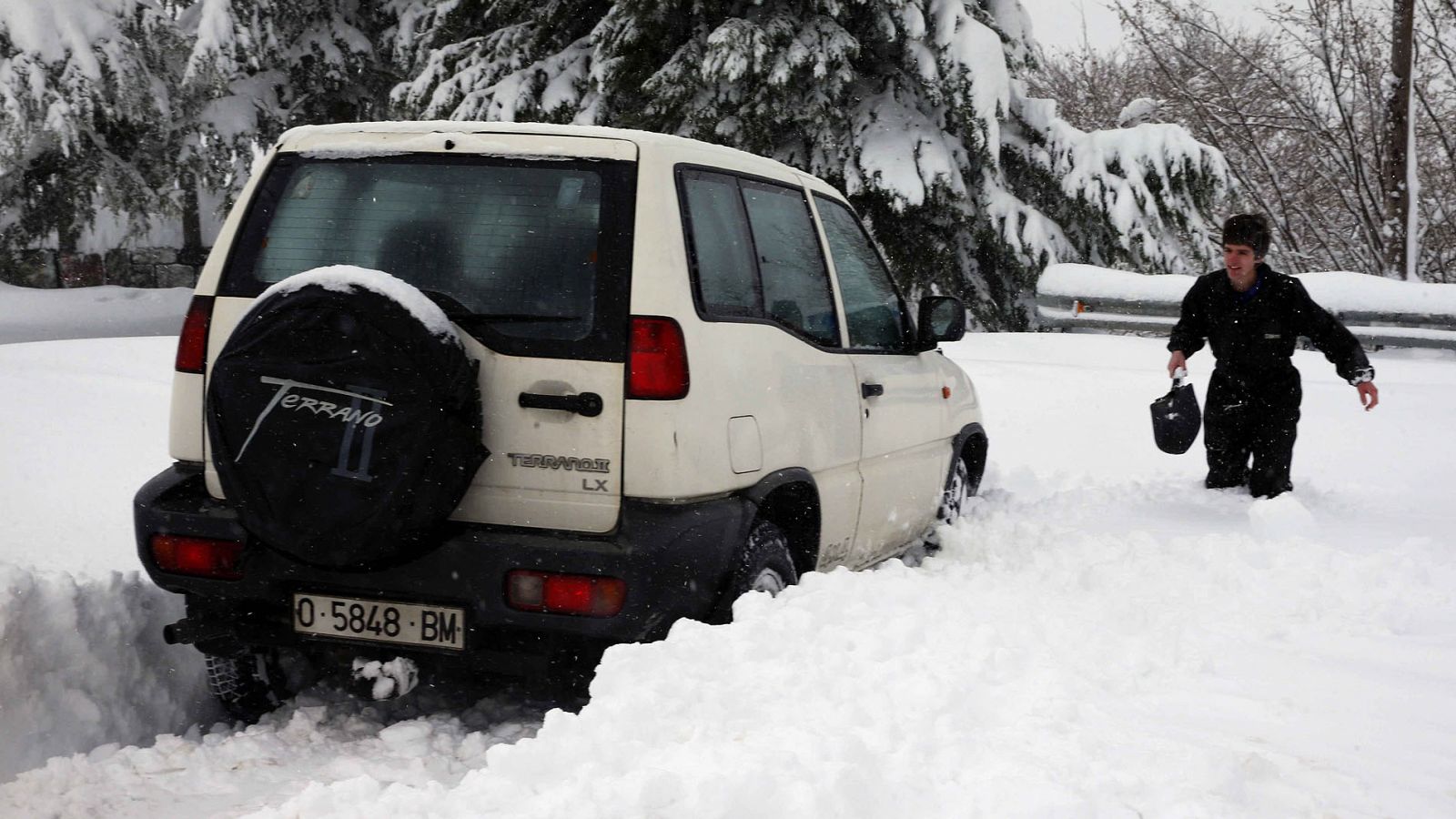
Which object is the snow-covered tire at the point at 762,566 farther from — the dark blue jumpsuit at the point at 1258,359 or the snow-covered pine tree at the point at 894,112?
the snow-covered pine tree at the point at 894,112

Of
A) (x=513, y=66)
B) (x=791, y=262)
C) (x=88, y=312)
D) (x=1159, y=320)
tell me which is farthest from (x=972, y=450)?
(x=88, y=312)

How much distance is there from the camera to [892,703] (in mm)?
3170

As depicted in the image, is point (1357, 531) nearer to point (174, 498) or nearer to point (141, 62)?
point (174, 498)

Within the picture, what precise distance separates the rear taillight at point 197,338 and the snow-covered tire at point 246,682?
2.88 feet

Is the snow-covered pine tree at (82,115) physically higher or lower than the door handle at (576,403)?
higher

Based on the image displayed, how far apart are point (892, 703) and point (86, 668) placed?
2583 mm

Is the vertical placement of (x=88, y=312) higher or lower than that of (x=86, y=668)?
higher

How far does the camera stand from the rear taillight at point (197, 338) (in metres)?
3.79

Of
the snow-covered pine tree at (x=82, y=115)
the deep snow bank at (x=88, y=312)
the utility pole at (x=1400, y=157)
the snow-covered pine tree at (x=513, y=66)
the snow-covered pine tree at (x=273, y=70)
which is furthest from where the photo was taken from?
the deep snow bank at (x=88, y=312)

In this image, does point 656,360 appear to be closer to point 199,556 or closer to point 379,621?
point 379,621

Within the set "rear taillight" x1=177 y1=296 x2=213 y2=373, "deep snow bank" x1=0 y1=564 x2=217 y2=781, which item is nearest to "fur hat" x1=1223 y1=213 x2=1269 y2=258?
"rear taillight" x1=177 y1=296 x2=213 y2=373

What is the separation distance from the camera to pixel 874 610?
12.6ft

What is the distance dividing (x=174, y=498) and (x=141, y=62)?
619 inches

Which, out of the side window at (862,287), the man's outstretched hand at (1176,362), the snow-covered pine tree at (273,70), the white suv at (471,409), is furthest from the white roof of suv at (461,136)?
the snow-covered pine tree at (273,70)
